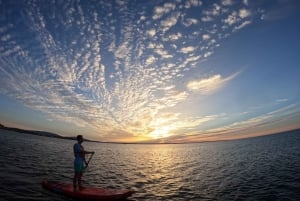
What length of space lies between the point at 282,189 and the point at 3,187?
23.2 metres

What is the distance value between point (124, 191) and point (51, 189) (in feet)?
18.5

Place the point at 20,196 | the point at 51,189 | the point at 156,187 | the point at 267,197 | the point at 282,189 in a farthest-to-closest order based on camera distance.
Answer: the point at 156,187, the point at 282,189, the point at 267,197, the point at 51,189, the point at 20,196

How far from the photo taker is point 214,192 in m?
19.7

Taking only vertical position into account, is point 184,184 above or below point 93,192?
below

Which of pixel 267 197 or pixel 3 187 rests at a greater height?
pixel 3 187

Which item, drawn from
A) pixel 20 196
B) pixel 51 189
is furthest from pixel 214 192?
pixel 20 196

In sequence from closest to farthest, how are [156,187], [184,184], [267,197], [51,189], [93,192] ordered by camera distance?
[93,192]
[51,189]
[267,197]
[156,187]
[184,184]

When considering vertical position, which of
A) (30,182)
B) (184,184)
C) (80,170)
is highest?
(80,170)

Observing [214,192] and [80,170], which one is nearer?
[80,170]

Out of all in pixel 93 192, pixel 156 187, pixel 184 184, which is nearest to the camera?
pixel 93 192

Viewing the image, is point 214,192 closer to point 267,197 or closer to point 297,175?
point 267,197

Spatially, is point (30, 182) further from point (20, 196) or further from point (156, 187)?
point (156, 187)

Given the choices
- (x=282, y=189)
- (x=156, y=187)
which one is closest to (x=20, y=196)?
(x=156, y=187)

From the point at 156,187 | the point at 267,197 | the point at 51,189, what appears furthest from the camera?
the point at 156,187
